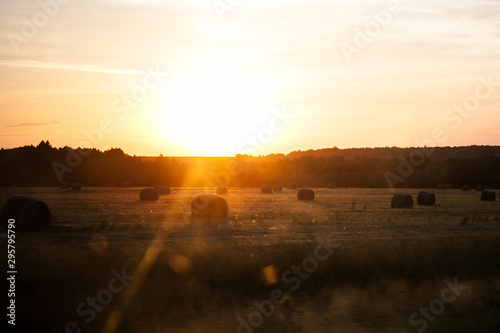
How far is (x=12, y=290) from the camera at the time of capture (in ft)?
32.6

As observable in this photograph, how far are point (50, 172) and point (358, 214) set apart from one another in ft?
167

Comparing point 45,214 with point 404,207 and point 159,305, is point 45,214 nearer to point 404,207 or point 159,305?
point 159,305

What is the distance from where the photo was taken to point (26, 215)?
1884cm

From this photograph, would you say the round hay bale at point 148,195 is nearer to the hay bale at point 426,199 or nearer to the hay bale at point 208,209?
the hay bale at point 208,209

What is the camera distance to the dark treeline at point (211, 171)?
68750 mm

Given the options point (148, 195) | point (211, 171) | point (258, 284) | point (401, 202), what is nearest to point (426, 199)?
point (401, 202)

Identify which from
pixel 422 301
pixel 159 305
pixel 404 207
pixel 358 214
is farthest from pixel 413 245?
pixel 404 207

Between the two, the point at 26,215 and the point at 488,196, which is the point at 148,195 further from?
the point at 488,196
